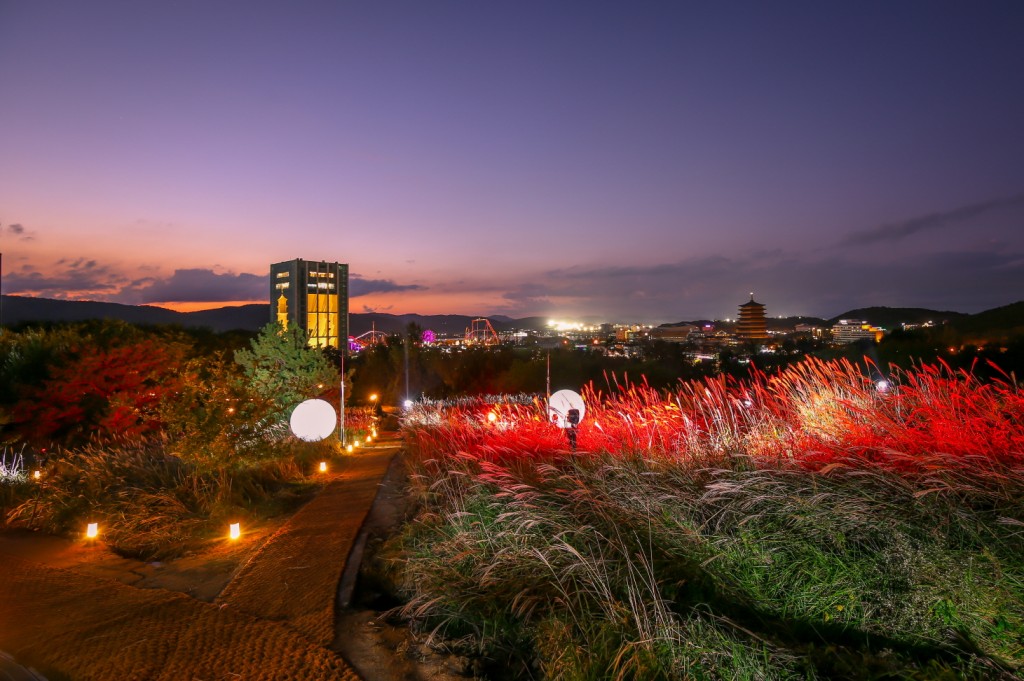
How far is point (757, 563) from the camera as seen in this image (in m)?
3.89

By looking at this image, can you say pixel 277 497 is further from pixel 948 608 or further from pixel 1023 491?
pixel 1023 491

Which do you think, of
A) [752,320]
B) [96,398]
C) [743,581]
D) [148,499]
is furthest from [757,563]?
[752,320]

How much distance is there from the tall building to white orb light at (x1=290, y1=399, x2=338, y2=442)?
21548 mm

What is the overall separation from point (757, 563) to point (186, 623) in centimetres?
371

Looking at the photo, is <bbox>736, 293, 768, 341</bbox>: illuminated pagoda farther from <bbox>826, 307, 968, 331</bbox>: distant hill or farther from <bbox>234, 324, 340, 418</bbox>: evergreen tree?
<bbox>234, 324, 340, 418</bbox>: evergreen tree

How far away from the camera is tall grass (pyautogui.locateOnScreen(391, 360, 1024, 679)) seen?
320 cm

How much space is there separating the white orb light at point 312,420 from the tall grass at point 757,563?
576 centimetres

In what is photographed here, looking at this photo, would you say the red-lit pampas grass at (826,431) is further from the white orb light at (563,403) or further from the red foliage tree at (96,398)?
the red foliage tree at (96,398)

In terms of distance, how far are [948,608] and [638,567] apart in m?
1.74

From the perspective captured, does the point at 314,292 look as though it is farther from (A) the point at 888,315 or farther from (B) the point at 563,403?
(A) the point at 888,315

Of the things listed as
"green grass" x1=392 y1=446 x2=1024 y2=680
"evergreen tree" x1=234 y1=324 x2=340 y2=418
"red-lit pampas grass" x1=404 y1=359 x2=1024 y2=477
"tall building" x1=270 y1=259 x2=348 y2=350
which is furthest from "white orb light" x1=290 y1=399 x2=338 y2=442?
"tall building" x1=270 y1=259 x2=348 y2=350

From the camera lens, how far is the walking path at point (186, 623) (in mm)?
3295

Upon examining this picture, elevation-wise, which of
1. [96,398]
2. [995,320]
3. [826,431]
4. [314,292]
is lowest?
[96,398]

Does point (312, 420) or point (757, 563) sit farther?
point (312, 420)
